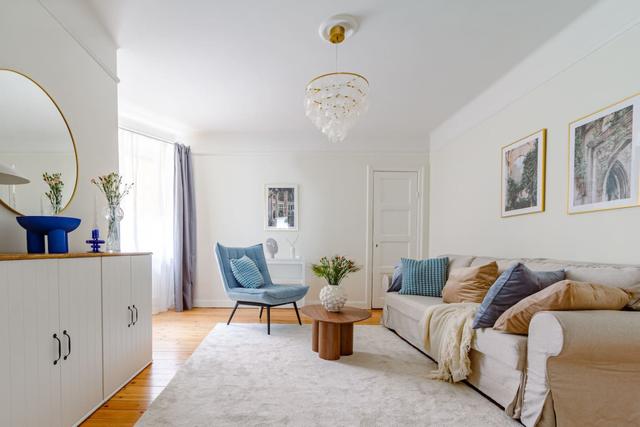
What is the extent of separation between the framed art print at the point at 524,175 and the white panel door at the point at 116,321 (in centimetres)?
329

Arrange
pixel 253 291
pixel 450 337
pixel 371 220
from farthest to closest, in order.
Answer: pixel 371 220
pixel 253 291
pixel 450 337

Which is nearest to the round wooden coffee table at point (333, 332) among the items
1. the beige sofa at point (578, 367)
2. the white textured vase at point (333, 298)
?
the white textured vase at point (333, 298)

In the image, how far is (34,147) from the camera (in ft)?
5.66

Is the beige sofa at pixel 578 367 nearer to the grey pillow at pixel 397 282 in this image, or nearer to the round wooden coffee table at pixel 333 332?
the round wooden coffee table at pixel 333 332

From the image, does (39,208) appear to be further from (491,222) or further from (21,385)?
(491,222)

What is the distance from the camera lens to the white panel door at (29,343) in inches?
50.6

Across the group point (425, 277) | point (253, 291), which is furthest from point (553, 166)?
point (253, 291)

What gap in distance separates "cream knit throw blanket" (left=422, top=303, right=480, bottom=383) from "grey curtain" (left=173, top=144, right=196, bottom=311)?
3.36 m

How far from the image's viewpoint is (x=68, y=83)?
2037mm

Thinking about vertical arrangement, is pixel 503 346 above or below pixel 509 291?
below

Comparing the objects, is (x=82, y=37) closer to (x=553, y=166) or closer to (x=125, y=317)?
(x=125, y=317)

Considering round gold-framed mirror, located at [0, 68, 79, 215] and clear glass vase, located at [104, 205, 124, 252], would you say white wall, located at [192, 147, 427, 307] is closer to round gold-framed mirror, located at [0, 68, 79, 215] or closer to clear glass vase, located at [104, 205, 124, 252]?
clear glass vase, located at [104, 205, 124, 252]

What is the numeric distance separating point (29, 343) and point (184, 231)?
316 centimetres

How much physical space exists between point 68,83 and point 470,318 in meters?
3.14
